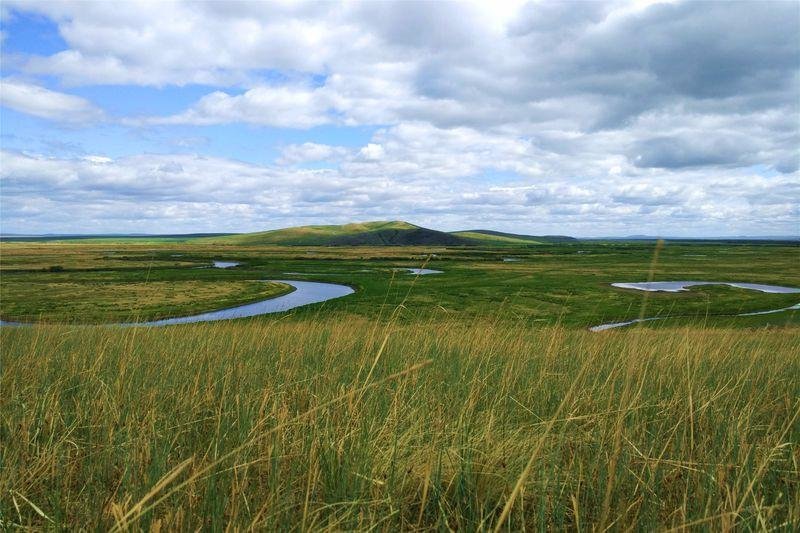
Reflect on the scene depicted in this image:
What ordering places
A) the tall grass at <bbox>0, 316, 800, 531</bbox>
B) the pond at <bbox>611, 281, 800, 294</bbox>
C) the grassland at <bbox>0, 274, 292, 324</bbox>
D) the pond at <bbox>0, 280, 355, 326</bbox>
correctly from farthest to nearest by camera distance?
1. the pond at <bbox>611, 281, 800, 294</bbox>
2. the grassland at <bbox>0, 274, 292, 324</bbox>
3. the pond at <bbox>0, 280, 355, 326</bbox>
4. the tall grass at <bbox>0, 316, 800, 531</bbox>

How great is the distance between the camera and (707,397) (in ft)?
13.6

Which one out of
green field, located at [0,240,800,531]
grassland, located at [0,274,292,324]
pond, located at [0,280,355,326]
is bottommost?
pond, located at [0,280,355,326]

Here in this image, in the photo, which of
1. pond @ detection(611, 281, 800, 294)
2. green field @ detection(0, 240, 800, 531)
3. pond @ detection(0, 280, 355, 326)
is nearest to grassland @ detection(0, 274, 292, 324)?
pond @ detection(0, 280, 355, 326)

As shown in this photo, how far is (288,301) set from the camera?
41.2m

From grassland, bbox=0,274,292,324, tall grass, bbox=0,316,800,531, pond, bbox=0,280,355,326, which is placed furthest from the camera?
grassland, bbox=0,274,292,324

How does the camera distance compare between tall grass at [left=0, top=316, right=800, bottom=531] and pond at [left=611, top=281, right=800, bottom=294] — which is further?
pond at [left=611, top=281, right=800, bottom=294]

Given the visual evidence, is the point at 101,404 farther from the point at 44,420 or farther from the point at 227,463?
the point at 227,463

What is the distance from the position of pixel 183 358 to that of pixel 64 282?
194 ft

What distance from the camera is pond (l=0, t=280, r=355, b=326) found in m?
33.1

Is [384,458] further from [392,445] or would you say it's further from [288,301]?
[288,301]

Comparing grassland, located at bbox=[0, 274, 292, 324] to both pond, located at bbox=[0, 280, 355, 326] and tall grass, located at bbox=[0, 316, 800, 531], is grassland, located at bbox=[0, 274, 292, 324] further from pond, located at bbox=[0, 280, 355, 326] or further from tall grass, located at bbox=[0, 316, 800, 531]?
tall grass, located at bbox=[0, 316, 800, 531]

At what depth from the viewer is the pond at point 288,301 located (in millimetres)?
33056

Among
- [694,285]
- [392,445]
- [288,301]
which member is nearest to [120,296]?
[288,301]

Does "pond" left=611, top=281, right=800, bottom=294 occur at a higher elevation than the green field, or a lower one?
lower
